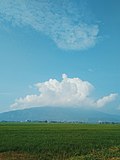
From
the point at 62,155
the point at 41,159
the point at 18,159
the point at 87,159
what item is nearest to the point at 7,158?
the point at 18,159

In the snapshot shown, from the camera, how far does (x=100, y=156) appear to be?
81.9 feet

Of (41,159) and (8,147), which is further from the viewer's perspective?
(8,147)

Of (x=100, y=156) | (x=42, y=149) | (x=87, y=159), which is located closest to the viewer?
(x=87, y=159)

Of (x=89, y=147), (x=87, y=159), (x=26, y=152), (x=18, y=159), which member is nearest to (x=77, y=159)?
(x=87, y=159)

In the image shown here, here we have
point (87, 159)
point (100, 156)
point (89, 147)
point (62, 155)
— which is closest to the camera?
point (87, 159)

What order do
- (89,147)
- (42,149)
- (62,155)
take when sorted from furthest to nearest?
(89,147) < (42,149) < (62,155)

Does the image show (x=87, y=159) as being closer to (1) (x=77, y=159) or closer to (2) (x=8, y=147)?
(1) (x=77, y=159)

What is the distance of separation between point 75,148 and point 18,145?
224 inches

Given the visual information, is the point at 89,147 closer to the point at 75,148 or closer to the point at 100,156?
the point at 75,148

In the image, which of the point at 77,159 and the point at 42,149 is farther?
the point at 42,149

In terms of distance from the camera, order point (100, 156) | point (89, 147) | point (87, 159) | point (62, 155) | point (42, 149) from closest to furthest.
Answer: point (87, 159)
point (100, 156)
point (62, 155)
point (42, 149)
point (89, 147)

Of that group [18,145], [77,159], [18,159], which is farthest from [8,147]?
[77,159]

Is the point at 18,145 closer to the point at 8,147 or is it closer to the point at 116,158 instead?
the point at 8,147

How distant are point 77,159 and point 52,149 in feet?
21.7
